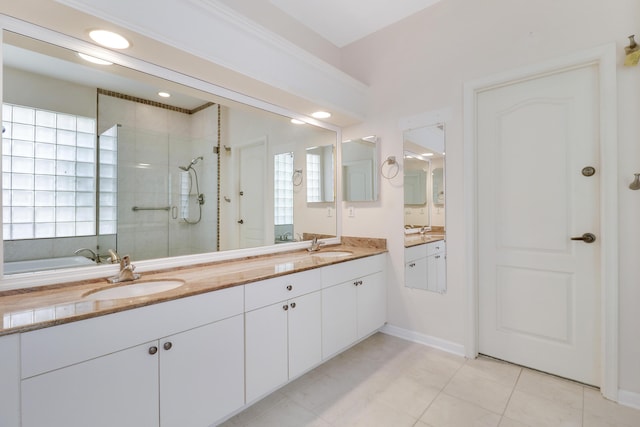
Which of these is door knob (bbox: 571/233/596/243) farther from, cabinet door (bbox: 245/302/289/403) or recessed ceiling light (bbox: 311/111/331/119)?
recessed ceiling light (bbox: 311/111/331/119)

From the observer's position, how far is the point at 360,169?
303 cm

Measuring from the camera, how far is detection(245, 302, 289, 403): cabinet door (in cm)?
165

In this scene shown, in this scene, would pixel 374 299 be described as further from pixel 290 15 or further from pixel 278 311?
pixel 290 15

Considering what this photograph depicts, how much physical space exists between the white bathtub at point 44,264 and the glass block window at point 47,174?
0.14 m

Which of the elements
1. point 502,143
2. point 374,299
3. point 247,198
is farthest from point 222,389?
point 502,143

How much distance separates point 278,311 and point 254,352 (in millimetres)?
265

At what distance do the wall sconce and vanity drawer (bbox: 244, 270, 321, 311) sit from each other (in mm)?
2307

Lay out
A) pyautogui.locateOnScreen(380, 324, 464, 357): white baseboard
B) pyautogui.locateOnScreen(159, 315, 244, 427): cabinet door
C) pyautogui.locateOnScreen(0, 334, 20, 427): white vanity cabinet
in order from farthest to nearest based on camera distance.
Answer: pyautogui.locateOnScreen(380, 324, 464, 357): white baseboard, pyautogui.locateOnScreen(159, 315, 244, 427): cabinet door, pyautogui.locateOnScreen(0, 334, 20, 427): white vanity cabinet

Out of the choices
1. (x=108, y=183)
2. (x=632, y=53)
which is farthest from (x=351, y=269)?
(x=632, y=53)

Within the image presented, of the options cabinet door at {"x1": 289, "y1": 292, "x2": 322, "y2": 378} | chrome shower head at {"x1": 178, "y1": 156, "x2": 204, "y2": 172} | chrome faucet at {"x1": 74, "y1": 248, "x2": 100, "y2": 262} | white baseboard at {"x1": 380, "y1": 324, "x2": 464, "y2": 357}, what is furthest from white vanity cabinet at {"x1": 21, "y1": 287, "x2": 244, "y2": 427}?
white baseboard at {"x1": 380, "y1": 324, "x2": 464, "y2": 357}

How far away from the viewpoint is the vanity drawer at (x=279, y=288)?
168cm

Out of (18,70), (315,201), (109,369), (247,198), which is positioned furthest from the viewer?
(315,201)

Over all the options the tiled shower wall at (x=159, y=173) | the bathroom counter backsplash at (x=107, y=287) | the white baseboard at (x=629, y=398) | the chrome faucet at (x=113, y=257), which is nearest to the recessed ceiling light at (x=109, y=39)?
the tiled shower wall at (x=159, y=173)

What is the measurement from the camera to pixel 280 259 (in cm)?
242
